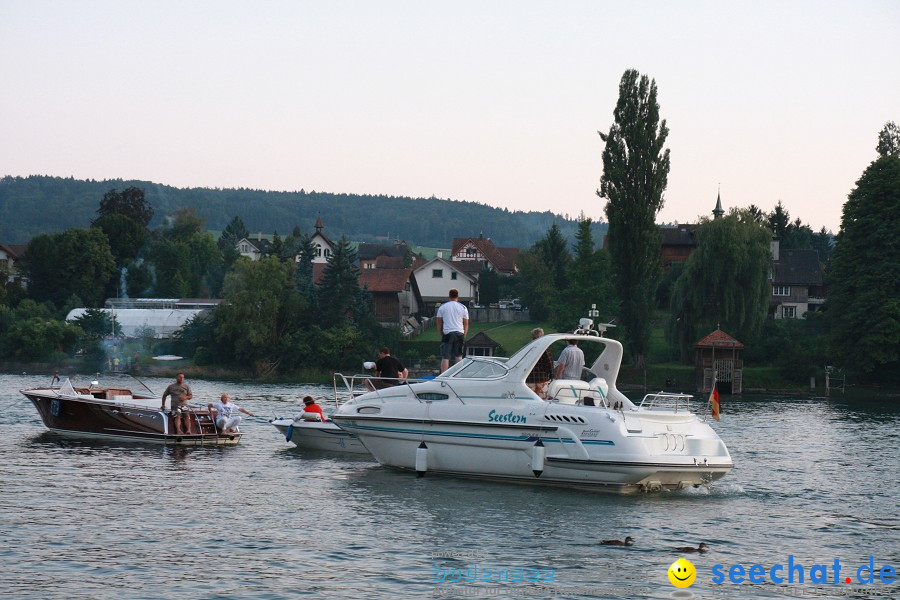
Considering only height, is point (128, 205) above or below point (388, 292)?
above

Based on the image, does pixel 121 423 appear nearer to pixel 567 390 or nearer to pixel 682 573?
pixel 567 390

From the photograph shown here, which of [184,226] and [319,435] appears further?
[184,226]

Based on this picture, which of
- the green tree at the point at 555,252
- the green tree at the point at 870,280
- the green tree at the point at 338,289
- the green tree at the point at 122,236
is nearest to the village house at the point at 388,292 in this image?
the green tree at the point at 338,289

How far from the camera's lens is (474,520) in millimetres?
18828

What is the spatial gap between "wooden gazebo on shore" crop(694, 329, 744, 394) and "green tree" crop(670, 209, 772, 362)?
10.6 ft

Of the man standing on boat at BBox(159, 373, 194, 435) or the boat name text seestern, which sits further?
the man standing on boat at BBox(159, 373, 194, 435)

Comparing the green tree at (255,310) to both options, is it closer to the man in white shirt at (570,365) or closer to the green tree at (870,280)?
the green tree at (870,280)

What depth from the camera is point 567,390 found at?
2248 centimetres

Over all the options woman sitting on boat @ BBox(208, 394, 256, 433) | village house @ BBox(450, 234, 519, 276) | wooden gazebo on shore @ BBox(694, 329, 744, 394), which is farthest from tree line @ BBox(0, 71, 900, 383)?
village house @ BBox(450, 234, 519, 276)

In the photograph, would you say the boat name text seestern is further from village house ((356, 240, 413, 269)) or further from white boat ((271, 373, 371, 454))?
village house ((356, 240, 413, 269))

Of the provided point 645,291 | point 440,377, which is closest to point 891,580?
point 440,377

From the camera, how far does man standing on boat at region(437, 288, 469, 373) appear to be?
25.2 m

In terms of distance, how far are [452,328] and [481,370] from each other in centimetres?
278

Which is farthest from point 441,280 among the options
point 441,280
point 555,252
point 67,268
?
point 67,268
